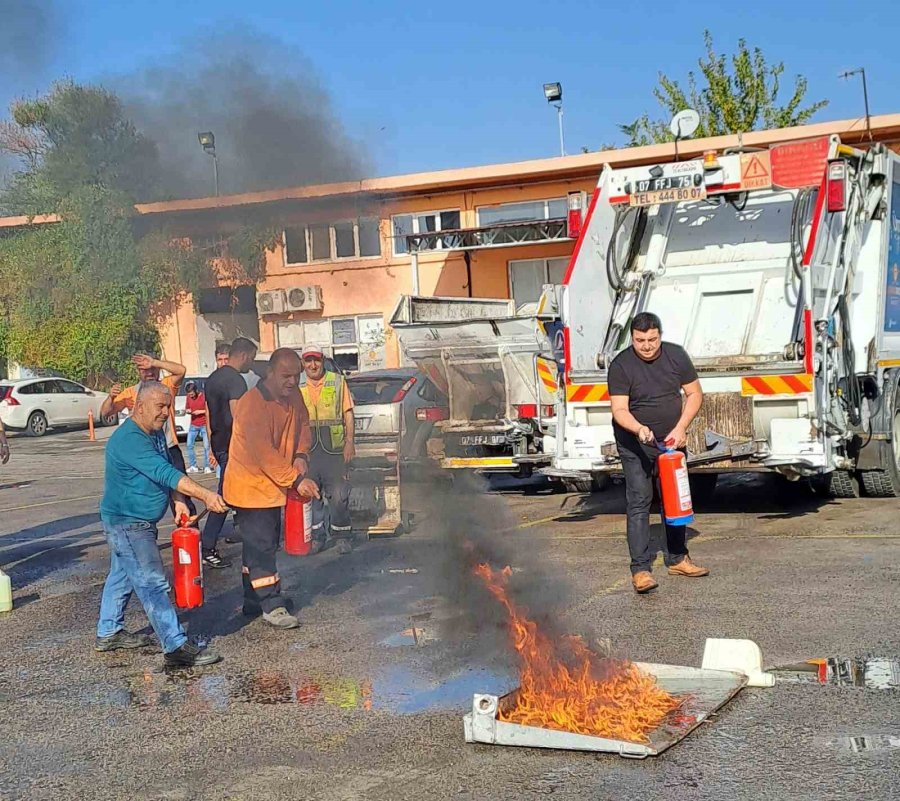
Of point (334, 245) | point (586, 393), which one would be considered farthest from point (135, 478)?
point (334, 245)

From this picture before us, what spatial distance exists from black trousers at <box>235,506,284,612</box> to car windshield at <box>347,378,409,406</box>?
5653 millimetres

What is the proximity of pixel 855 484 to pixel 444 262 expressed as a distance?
18.4 meters

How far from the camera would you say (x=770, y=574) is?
26.7 ft

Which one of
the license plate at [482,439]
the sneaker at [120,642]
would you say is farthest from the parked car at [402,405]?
the sneaker at [120,642]

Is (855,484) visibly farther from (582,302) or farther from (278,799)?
(278,799)

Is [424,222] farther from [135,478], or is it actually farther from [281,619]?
[135,478]

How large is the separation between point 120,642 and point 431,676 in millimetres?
2125

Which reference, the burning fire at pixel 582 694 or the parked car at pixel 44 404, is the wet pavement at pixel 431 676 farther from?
the parked car at pixel 44 404

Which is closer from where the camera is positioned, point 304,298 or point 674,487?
point 674,487

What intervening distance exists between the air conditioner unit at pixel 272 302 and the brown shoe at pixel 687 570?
2282 centimetres

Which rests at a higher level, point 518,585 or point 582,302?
point 582,302

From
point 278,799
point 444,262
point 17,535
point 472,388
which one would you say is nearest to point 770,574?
point 278,799

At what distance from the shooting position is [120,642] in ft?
23.4

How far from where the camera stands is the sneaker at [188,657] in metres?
6.59
